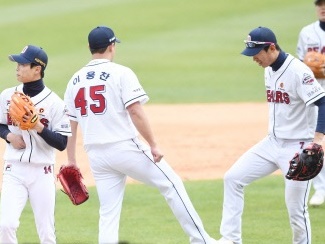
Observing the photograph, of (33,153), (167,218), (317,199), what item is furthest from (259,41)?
(317,199)

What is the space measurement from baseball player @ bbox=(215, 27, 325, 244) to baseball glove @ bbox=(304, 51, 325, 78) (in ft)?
6.82

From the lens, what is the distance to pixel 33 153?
26.0 ft

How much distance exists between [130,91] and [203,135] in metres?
7.88

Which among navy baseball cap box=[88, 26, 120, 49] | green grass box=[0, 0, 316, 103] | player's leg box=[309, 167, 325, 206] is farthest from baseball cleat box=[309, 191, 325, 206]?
green grass box=[0, 0, 316, 103]

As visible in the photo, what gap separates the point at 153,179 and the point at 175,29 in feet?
49.8

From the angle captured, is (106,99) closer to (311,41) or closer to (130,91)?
(130,91)

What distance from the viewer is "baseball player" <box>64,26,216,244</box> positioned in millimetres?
7801

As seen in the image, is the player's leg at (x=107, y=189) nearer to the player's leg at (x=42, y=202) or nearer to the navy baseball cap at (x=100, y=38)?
the player's leg at (x=42, y=202)

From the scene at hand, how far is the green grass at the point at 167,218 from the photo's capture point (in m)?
9.58

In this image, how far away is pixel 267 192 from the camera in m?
11.7

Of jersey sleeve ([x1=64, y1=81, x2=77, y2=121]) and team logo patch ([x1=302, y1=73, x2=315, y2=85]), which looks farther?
team logo patch ([x1=302, y1=73, x2=315, y2=85])

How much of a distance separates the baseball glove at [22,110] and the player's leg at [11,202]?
0.44m

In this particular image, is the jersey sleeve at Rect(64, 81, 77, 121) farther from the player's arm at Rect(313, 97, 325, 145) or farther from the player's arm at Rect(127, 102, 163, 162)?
the player's arm at Rect(313, 97, 325, 145)

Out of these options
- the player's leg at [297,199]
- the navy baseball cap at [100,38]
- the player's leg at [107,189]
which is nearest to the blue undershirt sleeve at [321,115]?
the player's leg at [297,199]
